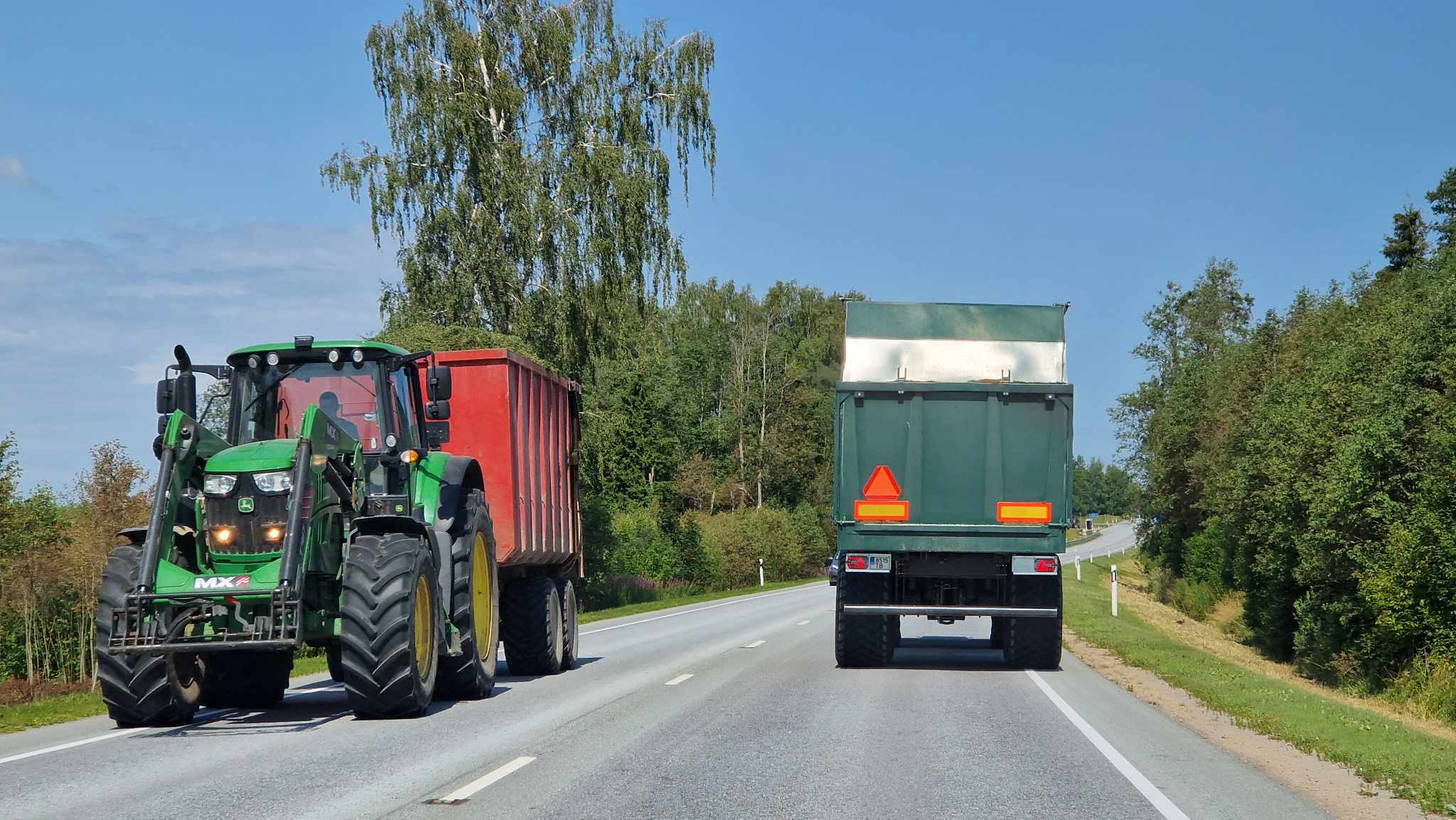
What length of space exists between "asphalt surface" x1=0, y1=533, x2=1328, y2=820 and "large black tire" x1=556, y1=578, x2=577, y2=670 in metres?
1.63

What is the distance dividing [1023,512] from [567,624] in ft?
19.1

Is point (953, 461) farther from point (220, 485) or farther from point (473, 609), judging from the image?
point (220, 485)

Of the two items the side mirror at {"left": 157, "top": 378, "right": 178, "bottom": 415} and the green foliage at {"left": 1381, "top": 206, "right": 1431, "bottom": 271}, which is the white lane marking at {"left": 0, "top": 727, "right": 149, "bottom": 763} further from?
the green foliage at {"left": 1381, "top": 206, "right": 1431, "bottom": 271}

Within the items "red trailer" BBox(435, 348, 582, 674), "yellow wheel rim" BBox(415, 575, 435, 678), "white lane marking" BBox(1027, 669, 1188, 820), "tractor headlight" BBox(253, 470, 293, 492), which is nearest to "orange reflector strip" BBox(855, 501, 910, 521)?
"white lane marking" BBox(1027, 669, 1188, 820)

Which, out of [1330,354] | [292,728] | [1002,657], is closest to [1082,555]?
[1330,354]

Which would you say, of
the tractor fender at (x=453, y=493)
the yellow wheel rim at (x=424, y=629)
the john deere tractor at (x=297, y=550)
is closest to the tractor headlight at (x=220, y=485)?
the john deere tractor at (x=297, y=550)

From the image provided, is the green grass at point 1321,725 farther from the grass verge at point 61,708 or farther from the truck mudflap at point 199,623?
the grass verge at point 61,708

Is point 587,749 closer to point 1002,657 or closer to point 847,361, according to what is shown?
point 847,361

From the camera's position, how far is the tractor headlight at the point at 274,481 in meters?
11.3

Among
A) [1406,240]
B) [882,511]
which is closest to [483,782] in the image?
[882,511]

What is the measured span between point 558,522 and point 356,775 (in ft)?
30.0

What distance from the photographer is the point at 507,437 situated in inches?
605

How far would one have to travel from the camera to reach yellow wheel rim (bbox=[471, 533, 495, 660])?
13.9 m

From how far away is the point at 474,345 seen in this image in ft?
101
